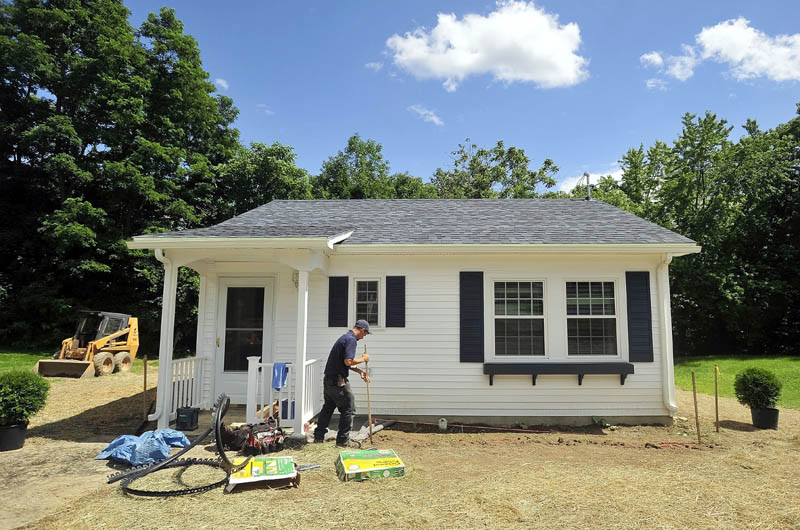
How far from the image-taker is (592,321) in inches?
299

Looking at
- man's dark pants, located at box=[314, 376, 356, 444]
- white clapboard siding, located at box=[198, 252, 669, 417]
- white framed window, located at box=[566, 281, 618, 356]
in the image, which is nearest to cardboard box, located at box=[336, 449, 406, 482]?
man's dark pants, located at box=[314, 376, 356, 444]

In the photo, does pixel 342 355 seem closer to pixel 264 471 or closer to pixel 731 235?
pixel 264 471

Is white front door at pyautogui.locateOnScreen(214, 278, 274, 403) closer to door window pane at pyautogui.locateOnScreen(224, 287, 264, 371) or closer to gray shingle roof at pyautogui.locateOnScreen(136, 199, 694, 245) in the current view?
door window pane at pyautogui.locateOnScreen(224, 287, 264, 371)

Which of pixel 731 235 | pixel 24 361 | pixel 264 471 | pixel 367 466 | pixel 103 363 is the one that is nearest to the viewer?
pixel 264 471

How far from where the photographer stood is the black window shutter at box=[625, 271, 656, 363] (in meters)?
7.44

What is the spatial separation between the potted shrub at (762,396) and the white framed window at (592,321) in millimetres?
2313

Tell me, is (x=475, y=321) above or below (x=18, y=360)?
above

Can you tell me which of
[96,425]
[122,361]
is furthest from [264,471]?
[122,361]

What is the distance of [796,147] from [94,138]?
32175mm

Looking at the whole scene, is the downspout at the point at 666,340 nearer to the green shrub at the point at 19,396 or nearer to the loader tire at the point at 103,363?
the green shrub at the point at 19,396

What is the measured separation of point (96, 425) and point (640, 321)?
345 inches

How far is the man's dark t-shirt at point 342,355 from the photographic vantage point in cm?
609

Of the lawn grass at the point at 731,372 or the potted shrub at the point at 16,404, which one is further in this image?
the lawn grass at the point at 731,372

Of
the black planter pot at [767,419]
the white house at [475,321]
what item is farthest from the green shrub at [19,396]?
the black planter pot at [767,419]
